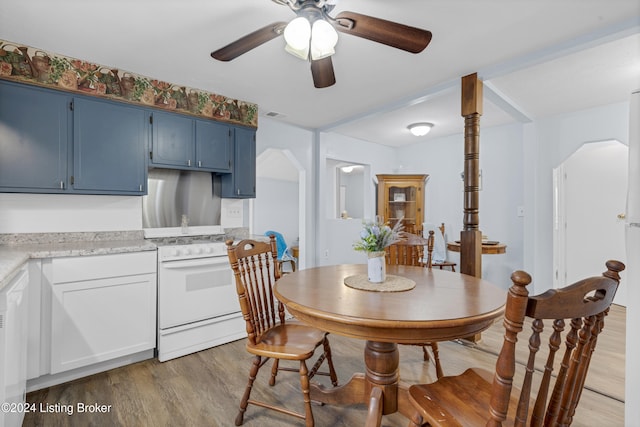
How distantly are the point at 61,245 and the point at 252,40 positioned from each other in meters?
2.15

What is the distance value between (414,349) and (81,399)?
2.43 meters

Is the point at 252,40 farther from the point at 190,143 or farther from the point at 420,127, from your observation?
the point at 420,127

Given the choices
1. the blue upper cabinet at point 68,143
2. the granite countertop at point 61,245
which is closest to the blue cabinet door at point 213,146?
the blue upper cabinet at point 68,143

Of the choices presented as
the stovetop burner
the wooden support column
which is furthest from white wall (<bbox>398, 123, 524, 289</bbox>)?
the stovetop burner

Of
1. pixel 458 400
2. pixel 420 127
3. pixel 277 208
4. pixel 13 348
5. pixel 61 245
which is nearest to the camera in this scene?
pixel 458 400

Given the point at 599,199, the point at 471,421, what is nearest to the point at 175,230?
the point at 471,421

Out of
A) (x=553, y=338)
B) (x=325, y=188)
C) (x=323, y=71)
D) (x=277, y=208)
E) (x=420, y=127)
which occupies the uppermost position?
(x=420, y=127)

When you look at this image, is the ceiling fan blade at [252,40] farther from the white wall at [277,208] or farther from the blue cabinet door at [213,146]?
the white wall at [277,208]

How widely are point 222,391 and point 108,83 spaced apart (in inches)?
102

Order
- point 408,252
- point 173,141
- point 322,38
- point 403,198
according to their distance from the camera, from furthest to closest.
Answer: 1. point 403,198
2. point 173,141
3. point 408,252
4. point 322,38

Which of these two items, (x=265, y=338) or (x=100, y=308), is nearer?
(x=265, y=338)

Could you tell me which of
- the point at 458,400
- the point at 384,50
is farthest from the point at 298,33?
the point at 458,400

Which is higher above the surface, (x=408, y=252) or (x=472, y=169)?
(x=472, y=169)

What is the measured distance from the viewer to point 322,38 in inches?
62.5
